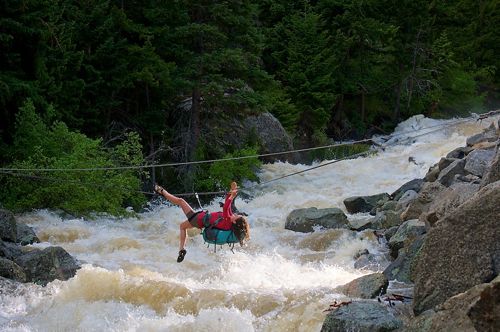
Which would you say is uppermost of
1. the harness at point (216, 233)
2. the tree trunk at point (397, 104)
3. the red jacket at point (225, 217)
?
the red jacket at point (225, 217)

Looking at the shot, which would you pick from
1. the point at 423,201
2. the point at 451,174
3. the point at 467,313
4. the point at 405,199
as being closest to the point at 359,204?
the point at 405,199

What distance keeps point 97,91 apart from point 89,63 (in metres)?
0.91

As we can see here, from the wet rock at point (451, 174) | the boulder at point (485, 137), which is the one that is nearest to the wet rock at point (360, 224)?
the wet rock at point (451, 174)

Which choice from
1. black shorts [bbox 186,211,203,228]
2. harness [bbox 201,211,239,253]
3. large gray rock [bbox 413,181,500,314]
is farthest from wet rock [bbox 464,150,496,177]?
black shorts [bbox 186,211,203,228]

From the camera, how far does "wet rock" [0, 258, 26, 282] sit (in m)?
10.2

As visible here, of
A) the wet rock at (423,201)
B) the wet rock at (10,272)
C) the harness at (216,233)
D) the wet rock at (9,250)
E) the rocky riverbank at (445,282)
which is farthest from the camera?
the wet rock at (423,201)

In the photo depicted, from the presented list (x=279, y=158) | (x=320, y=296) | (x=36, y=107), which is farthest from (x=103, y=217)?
(x=279, y=158)

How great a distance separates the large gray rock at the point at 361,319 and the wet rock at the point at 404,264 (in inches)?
93.7

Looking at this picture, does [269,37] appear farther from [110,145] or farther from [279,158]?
[110,145]

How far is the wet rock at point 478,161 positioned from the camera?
1352cm

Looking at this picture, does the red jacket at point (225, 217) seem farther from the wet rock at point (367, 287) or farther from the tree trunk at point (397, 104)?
the tree trunk at point (397, 104)

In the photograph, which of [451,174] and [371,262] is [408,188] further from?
[371,262]

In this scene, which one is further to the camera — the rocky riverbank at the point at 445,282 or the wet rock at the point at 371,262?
the wet rock at the point at 371,262

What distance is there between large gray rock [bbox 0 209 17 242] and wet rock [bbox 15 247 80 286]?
1.37 m
